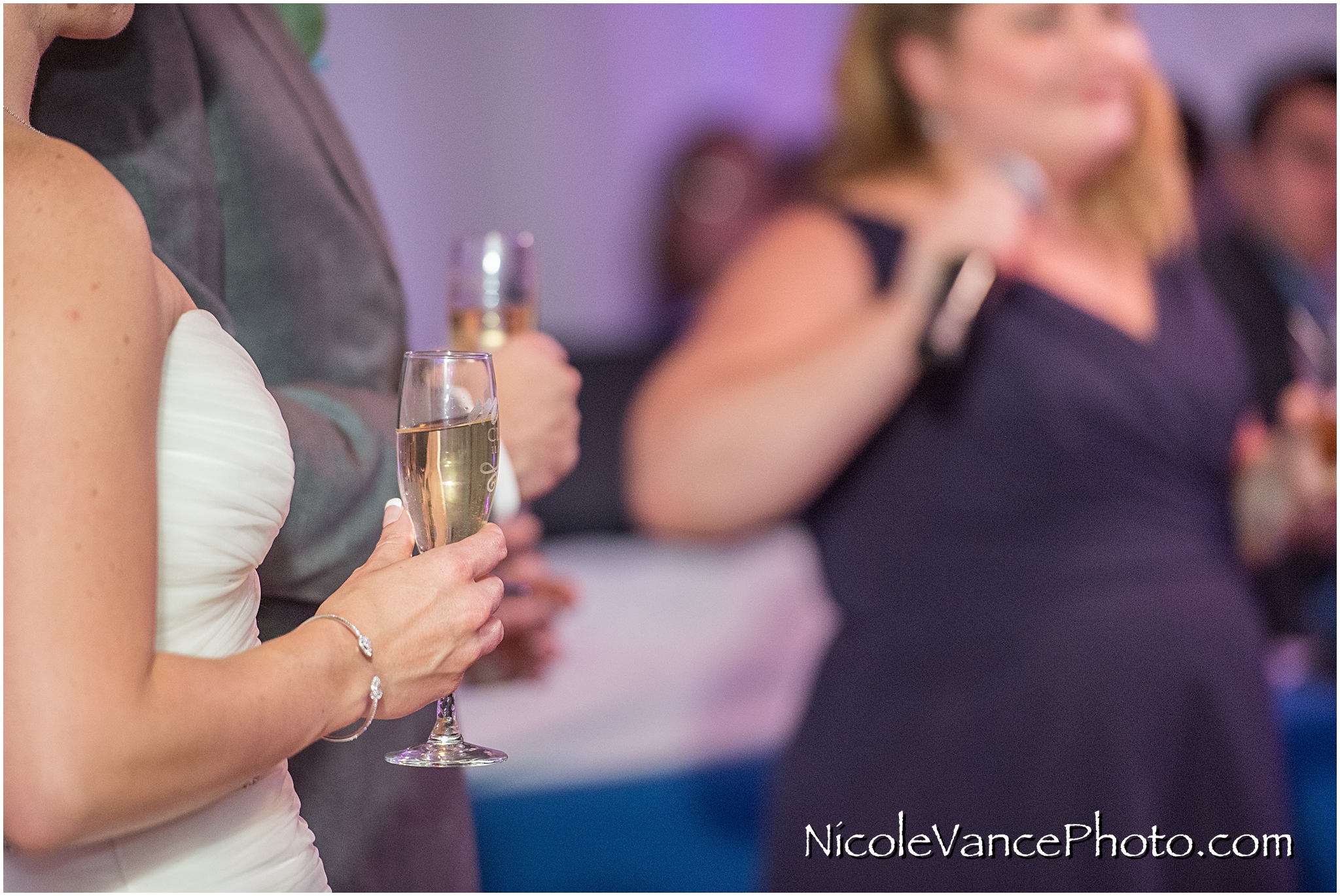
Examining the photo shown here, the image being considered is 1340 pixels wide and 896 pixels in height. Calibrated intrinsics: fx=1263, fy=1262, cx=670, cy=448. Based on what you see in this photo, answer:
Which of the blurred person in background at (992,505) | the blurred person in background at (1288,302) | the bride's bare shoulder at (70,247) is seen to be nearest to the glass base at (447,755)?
the bride's bare shoulder at (70,247)

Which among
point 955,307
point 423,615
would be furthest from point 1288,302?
point 423,615

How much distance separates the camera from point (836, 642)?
1.62 metres

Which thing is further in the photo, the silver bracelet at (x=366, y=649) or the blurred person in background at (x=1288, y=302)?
the blurred person in background at (x=1288, y=302)

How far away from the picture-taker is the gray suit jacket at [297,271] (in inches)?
35.8

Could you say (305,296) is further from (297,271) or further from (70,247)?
(70,247)

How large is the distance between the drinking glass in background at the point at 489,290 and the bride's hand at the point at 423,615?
0.49 metres

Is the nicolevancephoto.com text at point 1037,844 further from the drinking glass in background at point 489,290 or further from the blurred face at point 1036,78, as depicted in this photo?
the blurred face at point 1036,78


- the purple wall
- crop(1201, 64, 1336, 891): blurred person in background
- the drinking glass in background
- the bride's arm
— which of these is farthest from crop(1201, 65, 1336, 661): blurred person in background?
the purple wall

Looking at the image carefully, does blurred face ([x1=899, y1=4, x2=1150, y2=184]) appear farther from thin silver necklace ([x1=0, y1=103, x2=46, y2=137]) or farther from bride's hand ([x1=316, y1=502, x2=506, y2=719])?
thin silver necklace ([x1=0, y1=103, x2=46, y2=137])

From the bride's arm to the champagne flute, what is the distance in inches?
6.1

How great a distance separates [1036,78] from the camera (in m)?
1.55

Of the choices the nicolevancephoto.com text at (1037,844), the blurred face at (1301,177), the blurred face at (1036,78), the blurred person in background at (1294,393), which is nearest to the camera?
the nicolevancephoto.com text at (1037,844)

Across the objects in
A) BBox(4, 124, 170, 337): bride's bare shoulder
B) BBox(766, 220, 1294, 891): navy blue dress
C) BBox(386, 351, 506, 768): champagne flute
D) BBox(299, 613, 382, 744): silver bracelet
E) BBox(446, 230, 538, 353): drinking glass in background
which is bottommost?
BBox(766, 220, 1294, 891): navy blue dress

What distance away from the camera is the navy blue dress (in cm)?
145
